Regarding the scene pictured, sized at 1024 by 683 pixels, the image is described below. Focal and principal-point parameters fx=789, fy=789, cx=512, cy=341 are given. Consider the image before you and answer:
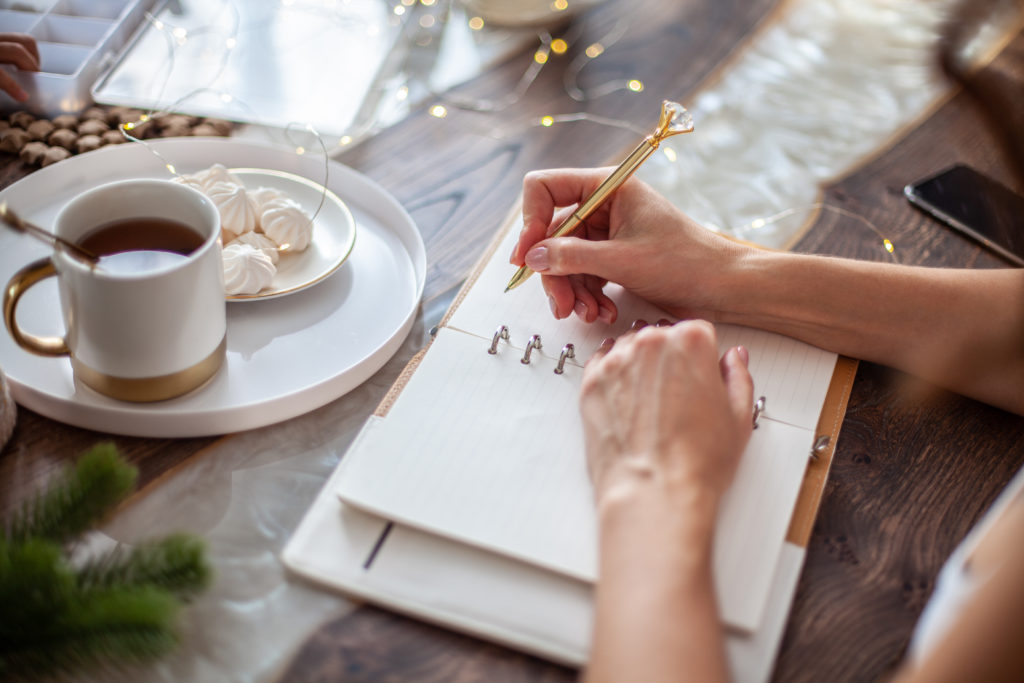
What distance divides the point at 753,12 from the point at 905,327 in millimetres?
863

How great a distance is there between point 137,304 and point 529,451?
1.11 ft

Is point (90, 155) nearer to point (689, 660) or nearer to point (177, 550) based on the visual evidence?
point (177, 550)

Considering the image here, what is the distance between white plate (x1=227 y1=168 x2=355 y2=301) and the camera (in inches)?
32.2

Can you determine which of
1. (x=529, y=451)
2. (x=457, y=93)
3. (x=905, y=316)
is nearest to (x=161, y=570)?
(x=529, y=451)

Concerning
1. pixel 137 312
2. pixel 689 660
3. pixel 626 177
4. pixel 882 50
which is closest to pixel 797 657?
pixel 689 660

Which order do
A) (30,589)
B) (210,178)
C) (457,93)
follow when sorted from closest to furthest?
(30,589) < (210,178) < (457,93)

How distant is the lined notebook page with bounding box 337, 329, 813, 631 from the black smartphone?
1.67ft

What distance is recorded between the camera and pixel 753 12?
1.47 metres

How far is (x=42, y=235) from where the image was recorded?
62 centimetres

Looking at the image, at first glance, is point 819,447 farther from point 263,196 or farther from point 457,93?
point 457,93

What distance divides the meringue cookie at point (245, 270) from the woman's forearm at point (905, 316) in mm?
476

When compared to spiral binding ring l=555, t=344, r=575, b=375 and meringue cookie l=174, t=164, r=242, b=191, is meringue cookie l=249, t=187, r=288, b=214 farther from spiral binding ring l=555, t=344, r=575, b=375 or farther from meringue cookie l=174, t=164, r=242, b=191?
spiral binding ring l=555, t=344, r=575, b=375

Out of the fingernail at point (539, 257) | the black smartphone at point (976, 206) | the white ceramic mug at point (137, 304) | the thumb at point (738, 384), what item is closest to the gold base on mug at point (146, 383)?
the white ceramic mug at point (137, 304)

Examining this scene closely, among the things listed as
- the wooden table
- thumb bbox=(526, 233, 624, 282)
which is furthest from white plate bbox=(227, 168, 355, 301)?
thumb bbox=(526, 233, 624, 282)
